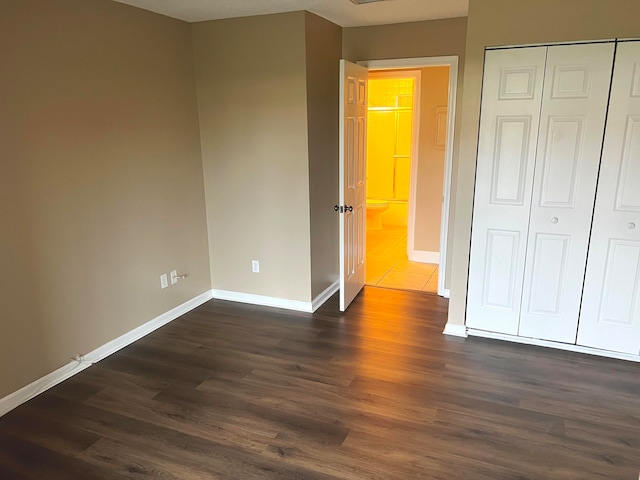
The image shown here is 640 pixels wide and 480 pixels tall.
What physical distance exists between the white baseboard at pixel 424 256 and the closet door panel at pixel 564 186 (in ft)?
6.82

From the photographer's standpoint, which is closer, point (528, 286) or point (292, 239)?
point (528, 286)

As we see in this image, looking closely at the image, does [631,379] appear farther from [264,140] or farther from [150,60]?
[150,60]

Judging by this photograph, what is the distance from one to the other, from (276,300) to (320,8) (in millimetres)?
2393

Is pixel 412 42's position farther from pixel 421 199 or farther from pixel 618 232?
pixel 618 232

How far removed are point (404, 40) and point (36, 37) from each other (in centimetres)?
274

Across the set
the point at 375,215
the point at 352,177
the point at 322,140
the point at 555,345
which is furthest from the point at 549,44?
the point at 375,215

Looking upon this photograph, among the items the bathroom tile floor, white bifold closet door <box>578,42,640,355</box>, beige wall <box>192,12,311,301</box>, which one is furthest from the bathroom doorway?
white bifold closet door <box>578,42,640,355</box>

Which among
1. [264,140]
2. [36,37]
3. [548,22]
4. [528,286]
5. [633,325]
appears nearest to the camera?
[36,37]

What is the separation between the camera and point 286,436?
2.38 metres

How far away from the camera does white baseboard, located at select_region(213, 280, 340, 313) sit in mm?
3978

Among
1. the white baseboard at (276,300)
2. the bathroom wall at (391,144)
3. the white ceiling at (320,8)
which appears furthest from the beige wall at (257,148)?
the bathroom wall at (391,144)

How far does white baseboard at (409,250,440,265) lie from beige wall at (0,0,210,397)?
275 centimetres

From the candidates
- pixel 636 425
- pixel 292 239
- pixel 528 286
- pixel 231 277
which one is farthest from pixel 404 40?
pixel 636 425

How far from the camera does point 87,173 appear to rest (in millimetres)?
2955
